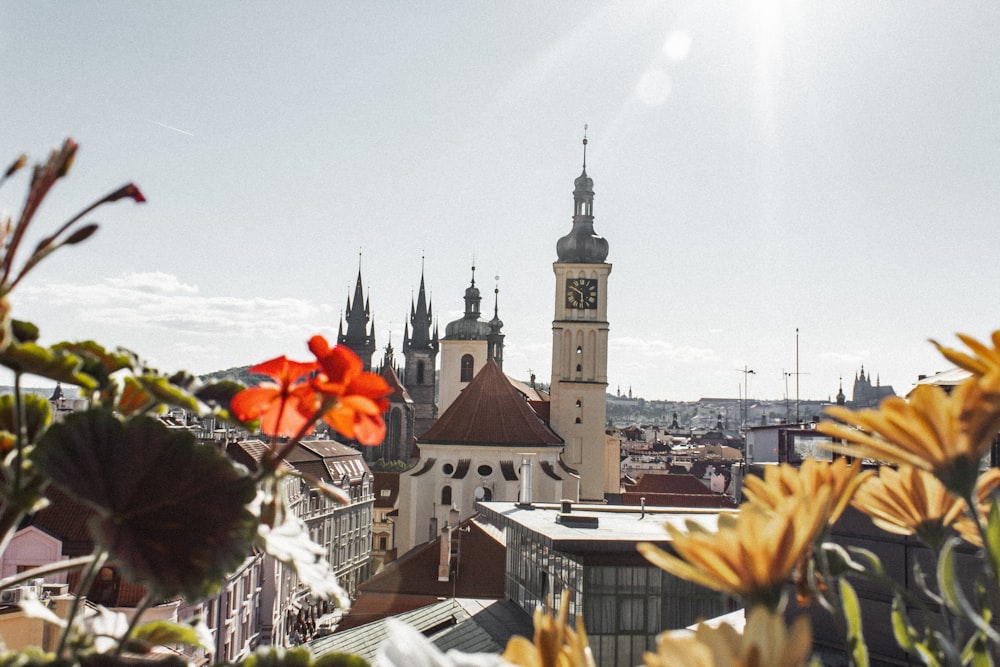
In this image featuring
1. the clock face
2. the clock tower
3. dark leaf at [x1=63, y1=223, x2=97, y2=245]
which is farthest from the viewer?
the clock face

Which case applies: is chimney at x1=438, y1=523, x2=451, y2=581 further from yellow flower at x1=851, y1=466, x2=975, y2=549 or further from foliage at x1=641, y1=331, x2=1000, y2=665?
foliage at x1=641, y1=331, x2=1000, y2=665

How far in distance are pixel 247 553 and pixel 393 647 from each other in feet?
1.00

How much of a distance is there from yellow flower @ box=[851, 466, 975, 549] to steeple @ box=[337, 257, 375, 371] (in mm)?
84036

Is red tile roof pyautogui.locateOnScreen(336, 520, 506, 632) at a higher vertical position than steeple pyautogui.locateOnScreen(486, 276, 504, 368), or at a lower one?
lower

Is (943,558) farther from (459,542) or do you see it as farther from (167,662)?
(459,542)

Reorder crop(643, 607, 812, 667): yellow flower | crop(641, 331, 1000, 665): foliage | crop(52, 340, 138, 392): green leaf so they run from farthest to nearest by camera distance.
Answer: crop(52, 340, 138, 392): green leaf < crop(641, 331, 1000, 665): foliage < crop(643, 607, 812, 667): yellow flower

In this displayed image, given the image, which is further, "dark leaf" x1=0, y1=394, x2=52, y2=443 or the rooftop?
the rooftop

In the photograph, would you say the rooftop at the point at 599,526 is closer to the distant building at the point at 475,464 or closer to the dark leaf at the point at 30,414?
the dark leaf at the point at 30,414

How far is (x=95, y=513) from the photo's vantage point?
1.09m

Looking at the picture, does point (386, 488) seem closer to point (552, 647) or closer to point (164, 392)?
point (164, 392)

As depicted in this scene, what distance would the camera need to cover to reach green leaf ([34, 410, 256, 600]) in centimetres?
106

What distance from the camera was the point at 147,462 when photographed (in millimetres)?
1136

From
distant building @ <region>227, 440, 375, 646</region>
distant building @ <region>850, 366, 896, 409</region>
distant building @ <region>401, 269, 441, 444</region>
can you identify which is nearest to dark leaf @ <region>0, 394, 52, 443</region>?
distant building @ <region>227, 440, 375, 646</region>

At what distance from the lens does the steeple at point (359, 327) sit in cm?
8494
